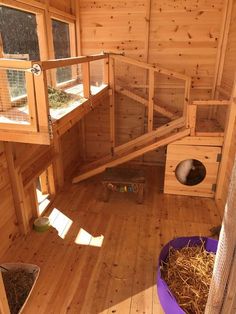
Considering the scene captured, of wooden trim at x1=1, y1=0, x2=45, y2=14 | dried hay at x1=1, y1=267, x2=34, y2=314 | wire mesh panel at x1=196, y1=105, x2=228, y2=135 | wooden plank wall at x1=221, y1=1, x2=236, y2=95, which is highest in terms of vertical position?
wooden trim at x1=1, y1=0, x2=45, y2=14

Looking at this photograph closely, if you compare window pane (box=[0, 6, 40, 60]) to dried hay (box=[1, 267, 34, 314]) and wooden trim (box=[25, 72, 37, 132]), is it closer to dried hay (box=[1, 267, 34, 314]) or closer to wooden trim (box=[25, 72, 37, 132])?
wooden trim (box=[25, 72, 37, 132])

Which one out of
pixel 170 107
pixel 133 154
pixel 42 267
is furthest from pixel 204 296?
pixel 170 107

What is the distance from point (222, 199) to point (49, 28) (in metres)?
3.13

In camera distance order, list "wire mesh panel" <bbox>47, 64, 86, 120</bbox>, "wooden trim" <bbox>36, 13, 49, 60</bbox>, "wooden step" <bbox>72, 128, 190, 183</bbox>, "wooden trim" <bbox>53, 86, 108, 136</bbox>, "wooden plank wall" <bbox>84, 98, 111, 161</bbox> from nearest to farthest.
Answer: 1. "wooden trim" <bbox>53, 86, 108, 136</bbox>
2. "wire mesh panel" <bbox>47, 64, 86, 120</bbox>
3. "wooden trim" <bbox>36, 13, 49, 60</bbox>
4. "wooden step" <bbox>72, 128, 190, 183</bbox>
5. "wooden plank wall" <bbox>84, 98, 111, 161</bbox>

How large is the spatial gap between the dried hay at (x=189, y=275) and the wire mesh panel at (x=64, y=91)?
160 centimetres

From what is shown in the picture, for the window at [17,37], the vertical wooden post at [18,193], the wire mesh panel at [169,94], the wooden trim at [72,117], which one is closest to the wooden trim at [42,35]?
the window at [17,37]

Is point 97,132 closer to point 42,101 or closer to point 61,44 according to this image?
point 61,44

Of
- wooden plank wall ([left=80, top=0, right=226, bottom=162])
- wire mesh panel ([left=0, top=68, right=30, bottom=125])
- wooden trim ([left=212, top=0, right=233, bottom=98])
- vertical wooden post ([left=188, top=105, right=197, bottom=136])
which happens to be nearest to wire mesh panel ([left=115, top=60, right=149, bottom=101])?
wooden plank wall ([left=80, top=0, right=226, bottom=162])

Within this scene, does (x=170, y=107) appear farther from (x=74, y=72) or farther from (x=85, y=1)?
(x=85, y=1)

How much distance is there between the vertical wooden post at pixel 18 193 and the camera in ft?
8.61

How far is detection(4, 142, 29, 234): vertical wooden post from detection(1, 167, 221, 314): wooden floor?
0.17 metres

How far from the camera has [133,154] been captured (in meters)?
3.88

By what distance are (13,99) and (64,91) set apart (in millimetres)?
1060

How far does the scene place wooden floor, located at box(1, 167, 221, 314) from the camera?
223cm
